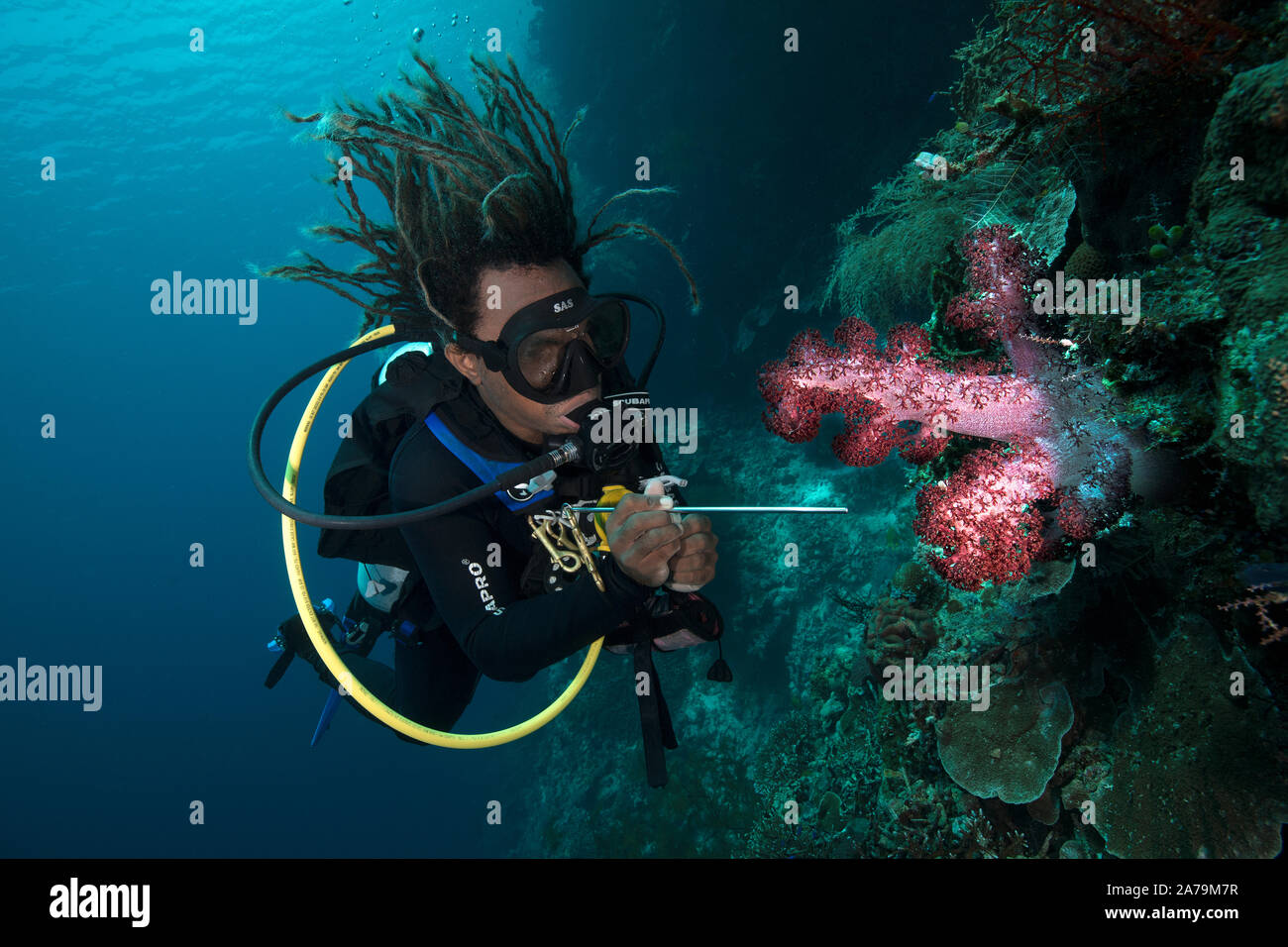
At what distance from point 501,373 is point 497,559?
88 centimetres

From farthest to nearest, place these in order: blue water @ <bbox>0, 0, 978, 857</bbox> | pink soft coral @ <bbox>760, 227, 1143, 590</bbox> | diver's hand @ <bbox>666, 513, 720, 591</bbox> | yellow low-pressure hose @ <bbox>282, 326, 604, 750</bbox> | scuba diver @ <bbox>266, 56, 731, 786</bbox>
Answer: blue water @ <bbox>0, 0, 978, 857</bbox>
yellow low-pressure hose @ <bbox>282, 326, 604, 750</bbox>
scuba diver @ <bbox>266, 56, 731, 786</bbox>
pink soft coral @ <bbox>760, 227, 1143, 590</bbox>
diver's hand @ <bbox>666, 513, 720, 591</bbox>

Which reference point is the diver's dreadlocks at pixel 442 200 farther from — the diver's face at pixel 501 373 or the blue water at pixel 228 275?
the blue water at pixel 228 275

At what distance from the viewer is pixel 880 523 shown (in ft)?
30.8

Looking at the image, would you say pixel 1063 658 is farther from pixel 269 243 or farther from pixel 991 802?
pixel 269 243

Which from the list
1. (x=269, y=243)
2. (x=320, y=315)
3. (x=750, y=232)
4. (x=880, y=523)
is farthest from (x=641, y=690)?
(x=320, y=315)

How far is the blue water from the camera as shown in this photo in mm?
12258

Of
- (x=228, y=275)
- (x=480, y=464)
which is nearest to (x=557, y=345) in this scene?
(x=480, y=464)

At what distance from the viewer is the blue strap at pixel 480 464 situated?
2.59 m

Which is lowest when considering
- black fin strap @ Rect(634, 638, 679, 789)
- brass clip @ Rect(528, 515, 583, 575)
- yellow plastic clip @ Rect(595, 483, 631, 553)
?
black fin strap @ Rect(634, 638, 679, 789)

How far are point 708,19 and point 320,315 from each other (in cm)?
6010

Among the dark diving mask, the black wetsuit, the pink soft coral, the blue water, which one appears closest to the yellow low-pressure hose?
the black wetsuit
